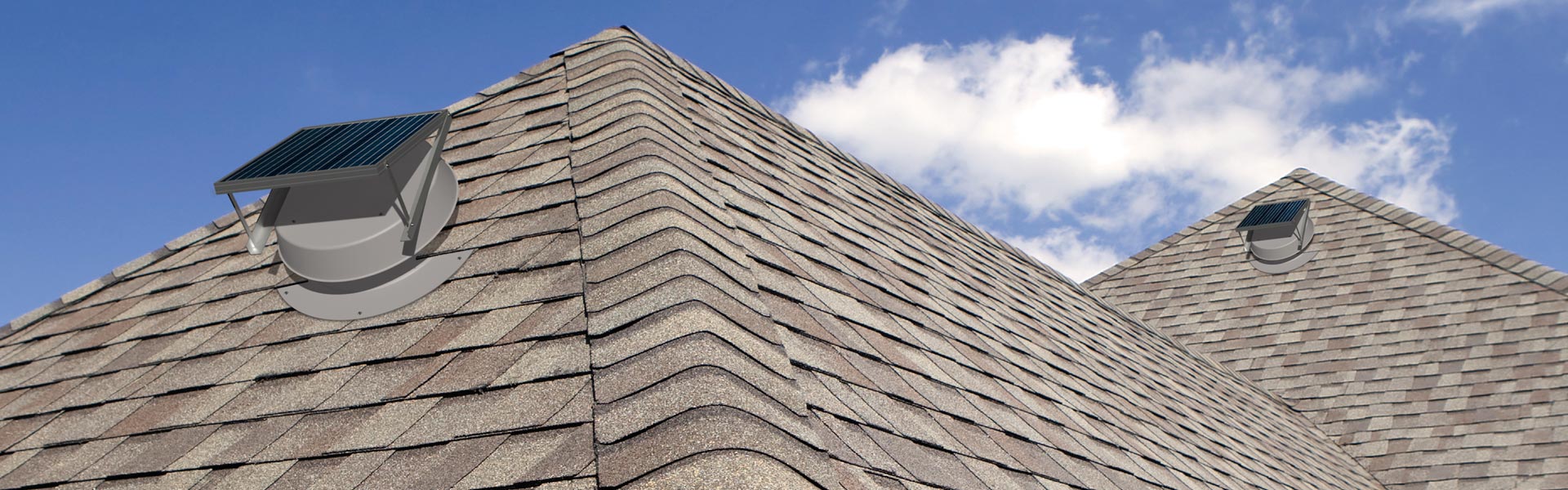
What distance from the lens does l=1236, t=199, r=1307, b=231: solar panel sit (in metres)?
17.2

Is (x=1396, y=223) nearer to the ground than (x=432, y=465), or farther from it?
farther from it

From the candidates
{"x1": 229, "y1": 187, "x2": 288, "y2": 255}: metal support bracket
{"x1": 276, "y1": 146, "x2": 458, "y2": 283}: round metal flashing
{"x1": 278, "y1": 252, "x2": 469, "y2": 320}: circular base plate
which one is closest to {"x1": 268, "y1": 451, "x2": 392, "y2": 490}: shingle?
{"x1": 278, "y1": 252, "x2": 469, "y2": 320}: circular base plate

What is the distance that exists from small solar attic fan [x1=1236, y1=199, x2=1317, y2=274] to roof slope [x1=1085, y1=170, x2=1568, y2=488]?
20 centimetres

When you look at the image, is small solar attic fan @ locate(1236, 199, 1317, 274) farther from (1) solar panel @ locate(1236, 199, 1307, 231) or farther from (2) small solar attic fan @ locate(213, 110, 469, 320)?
(2) small solar attic fan @ locate(213, 110, 469, 320)

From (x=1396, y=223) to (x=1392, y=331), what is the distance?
3.06 meters

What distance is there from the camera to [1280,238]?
56.1 ft

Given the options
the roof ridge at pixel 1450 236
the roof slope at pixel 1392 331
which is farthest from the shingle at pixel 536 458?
the roof ridge at pixel 1450 236

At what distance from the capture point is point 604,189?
187 inches

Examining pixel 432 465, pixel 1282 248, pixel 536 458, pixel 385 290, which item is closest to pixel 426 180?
pixel 385 290

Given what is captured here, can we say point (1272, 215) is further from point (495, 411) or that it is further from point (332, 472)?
point (332, 472)

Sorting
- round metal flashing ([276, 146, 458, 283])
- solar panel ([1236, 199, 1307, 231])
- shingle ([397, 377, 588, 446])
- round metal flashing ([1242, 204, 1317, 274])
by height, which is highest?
A: solar panel ([1236, 199, 1307, 231])

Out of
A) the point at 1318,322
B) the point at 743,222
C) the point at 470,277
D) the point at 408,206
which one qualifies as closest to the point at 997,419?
the point at 743,222

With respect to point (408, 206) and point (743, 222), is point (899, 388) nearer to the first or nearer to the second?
point (743, 222)

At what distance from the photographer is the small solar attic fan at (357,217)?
15.1ft
